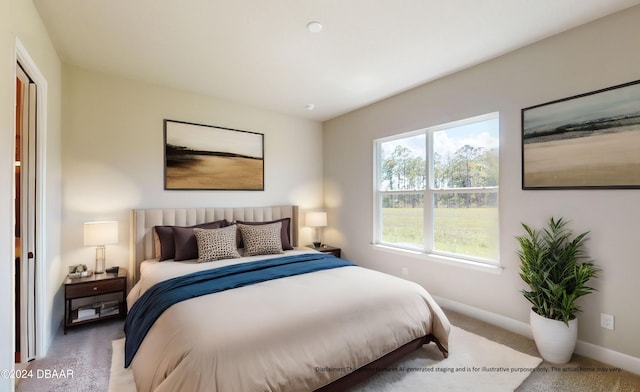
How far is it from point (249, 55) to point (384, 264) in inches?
122

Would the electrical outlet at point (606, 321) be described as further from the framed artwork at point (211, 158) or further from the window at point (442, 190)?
the framed artwork at point (211, 158)

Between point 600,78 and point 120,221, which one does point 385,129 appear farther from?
point 120,221

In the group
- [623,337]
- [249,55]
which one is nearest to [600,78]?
[623,337]

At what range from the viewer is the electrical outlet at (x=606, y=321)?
7.32ft

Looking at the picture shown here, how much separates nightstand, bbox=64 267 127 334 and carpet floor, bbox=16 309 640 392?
5.0 inches

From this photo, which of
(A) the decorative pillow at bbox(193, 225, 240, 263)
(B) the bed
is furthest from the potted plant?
(A) the decorative pillow at bbox(193, 225, 240, 263)

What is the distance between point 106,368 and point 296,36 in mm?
3051

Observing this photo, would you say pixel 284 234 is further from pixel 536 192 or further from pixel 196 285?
pixel 536 192

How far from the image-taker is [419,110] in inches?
141

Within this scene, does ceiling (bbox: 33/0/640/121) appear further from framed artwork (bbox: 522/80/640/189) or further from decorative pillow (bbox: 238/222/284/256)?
decorative pillow (bbox: 238/222/284/256)

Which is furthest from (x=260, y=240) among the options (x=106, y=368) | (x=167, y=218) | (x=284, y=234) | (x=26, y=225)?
(x=26, y=225)

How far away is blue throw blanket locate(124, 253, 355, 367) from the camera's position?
1.99 meters

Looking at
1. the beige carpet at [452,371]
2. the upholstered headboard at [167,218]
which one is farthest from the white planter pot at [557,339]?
the upholstered headboard at [167,218]

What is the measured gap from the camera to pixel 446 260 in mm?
3297
